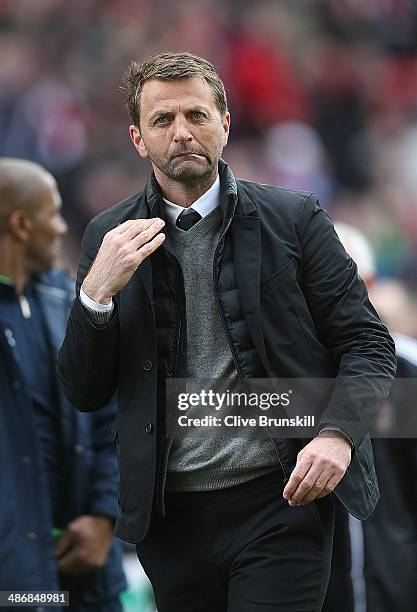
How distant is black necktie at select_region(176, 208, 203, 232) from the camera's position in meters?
3.17

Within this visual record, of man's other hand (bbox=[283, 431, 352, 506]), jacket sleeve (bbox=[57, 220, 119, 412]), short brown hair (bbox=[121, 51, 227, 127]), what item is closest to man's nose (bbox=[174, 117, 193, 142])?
short brown hair (bbox=[121, 51, 227, 127])

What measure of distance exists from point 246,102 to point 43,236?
4145mm

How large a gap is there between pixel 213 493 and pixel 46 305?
1892 mm

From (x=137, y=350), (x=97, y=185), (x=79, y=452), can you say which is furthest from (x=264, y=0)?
(x=137, y=350)

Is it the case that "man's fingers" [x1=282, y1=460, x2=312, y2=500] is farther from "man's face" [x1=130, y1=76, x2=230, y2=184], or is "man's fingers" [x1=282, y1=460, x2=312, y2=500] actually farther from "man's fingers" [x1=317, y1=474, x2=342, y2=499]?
"man's face" [x1=130, y1=76, x2=230, y2=184]

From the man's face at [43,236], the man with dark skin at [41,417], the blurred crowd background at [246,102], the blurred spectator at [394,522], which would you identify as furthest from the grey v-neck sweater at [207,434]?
the blurred crowd background at [246,102]

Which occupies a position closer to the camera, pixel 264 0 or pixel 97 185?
pixel 97 185

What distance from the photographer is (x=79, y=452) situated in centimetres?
464

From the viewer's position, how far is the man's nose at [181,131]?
3.07 m

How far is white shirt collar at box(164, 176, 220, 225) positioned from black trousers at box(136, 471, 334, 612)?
2.36ft

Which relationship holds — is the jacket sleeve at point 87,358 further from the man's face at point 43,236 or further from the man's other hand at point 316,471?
the man's face at point 43,236

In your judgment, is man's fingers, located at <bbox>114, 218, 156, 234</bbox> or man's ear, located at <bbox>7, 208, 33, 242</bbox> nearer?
man's fingers, located at <bbox>114, 218, 156, 234</bbox>

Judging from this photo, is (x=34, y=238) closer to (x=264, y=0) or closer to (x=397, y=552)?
(x=397, y=552)

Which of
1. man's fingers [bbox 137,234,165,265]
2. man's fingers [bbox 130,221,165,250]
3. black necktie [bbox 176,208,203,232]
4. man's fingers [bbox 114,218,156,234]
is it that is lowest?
man's fingers [bbox 137,234,165,265]
